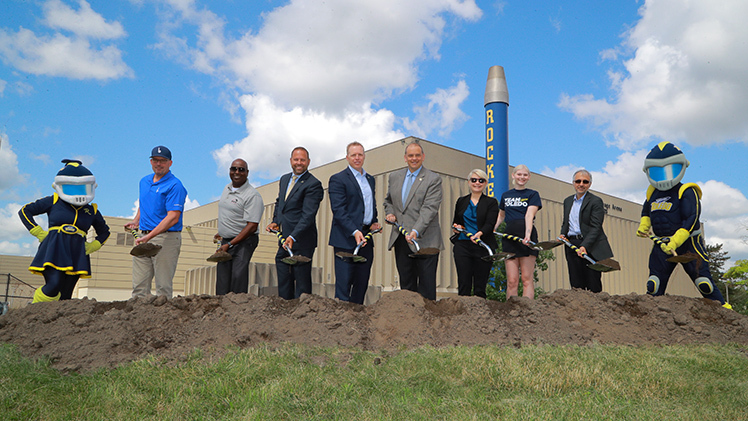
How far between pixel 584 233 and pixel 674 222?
86 cm

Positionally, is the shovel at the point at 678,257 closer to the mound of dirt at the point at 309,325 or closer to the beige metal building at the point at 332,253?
the mound of dirt at the point at 309,325

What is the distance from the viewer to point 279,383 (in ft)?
8.61

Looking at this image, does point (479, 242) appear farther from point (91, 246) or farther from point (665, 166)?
point (91, 246)

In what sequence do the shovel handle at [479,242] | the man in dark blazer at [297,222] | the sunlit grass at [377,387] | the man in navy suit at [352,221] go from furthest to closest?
1. the shovel handle at [479,242]
2. the man in dark blazer at [297,222]
3. the man in navy suit at [352,221]
4. the sunlit grass at [377,387]

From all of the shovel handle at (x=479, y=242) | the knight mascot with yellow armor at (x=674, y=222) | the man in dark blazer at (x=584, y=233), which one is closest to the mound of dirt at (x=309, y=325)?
the shovel handle at (x=479, y=242)

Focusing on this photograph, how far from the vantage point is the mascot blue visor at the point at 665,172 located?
5.58m

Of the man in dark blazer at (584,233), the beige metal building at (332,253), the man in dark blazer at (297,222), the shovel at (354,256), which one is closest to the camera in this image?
the shovel at (354,256)

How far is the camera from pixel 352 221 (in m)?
4.83

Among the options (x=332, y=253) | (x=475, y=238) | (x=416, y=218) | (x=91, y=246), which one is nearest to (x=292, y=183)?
(x=416, y=218)

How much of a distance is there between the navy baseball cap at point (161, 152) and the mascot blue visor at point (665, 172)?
16.1ft

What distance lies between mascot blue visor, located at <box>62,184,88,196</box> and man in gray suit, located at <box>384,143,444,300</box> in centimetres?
282

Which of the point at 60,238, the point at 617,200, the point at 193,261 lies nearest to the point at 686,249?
the point at 60,238

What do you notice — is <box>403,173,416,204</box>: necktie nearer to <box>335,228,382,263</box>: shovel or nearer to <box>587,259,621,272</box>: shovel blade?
<box>335,228,382,263</box>: shovel

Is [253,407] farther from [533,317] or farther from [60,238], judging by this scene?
[60,238]
